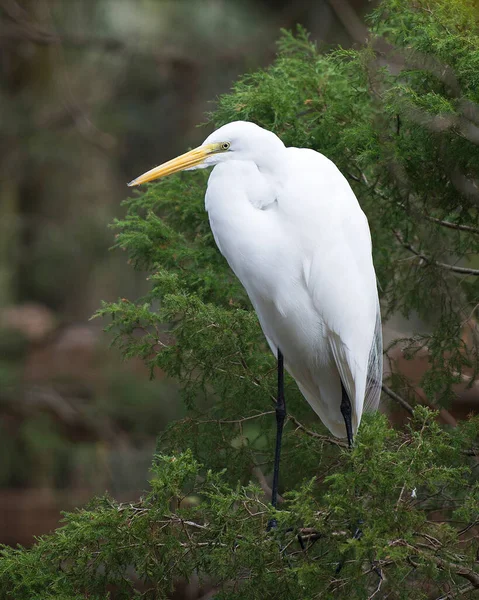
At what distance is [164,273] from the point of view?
2.53 metres

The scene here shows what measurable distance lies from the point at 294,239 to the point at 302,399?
86 centimetres

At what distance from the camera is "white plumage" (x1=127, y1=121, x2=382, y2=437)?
2451mm

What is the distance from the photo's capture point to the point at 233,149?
2459mm

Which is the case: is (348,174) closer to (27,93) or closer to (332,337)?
(332,337)

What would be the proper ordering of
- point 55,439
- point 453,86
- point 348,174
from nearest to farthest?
point 453,86 → point 348,174 → point 55,439

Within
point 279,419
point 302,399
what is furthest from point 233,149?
point 302,399

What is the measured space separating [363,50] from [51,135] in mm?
5195

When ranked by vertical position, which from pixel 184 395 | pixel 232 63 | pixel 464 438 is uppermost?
pixel 232 63

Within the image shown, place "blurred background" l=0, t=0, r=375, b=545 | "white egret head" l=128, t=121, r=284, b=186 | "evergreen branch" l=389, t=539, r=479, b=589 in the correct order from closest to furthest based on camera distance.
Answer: "evergreen branch" l=389, t=539, r=479, b=589
"white egret head" l=128, t=121, r=284, b=186
"blurred background" l=0, t=0, r=375, b=545

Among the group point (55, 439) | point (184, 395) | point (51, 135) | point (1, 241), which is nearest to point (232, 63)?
point (51, 135)

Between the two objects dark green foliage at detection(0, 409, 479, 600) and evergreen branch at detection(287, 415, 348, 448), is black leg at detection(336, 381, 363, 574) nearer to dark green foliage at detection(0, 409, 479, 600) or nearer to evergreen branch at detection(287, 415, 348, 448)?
evergreen branch at detection(287, 415, 348, 448)

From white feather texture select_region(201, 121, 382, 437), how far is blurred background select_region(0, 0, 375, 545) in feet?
11.5

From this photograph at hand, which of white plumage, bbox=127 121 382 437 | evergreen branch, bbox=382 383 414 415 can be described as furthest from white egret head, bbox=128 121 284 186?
evergreen branch, bbox=382 383 414 415

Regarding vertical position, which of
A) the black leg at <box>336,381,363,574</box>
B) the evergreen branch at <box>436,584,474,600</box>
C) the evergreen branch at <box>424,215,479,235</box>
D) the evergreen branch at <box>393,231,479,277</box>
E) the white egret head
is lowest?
the evergreen branch at <box>436,584,474,600</box>
